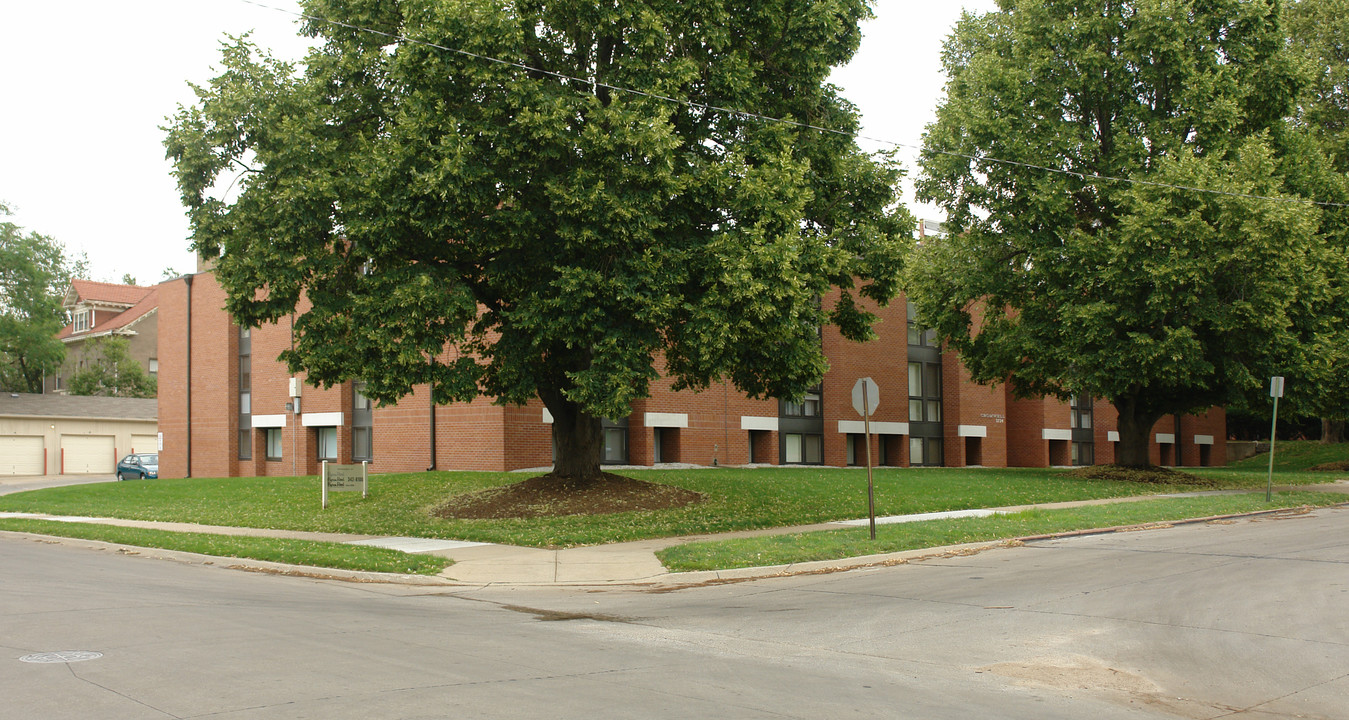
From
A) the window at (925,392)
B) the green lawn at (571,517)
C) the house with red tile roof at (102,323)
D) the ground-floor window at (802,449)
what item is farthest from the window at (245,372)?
the house with red tile roof at (102,323)

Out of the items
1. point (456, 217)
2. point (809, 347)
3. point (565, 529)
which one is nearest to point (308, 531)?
point (565, 529)

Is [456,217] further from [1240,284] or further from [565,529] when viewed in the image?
[1240,284]

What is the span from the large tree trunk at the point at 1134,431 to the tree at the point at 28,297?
2348 inches

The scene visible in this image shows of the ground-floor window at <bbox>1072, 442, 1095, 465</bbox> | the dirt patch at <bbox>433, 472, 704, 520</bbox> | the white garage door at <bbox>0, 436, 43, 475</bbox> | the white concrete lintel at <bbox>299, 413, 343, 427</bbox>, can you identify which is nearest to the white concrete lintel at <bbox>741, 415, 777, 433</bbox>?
the white concrete lintel at <bbox>299, 413, 343, 427</bbox>

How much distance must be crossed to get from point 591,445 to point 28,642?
13.7 meters

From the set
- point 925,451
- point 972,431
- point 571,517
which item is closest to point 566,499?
point 571,517

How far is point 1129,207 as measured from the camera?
2769 centimetres

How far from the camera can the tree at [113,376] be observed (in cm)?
6956

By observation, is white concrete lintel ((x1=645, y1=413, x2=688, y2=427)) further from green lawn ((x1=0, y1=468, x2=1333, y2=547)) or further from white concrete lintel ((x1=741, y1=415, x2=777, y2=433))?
green lawn ((x1=0, y1=468, x2=1333, y2=547))

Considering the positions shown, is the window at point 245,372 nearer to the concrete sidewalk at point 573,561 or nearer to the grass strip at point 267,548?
the grass strip at point 267,548

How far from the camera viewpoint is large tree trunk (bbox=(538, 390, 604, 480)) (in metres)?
→ 21.2

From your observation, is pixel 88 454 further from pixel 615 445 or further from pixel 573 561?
pixel 573 561

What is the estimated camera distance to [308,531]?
1962cm

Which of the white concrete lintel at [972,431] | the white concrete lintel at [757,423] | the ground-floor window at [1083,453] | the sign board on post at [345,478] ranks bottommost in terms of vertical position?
the ground-floor window at [1083,453]
